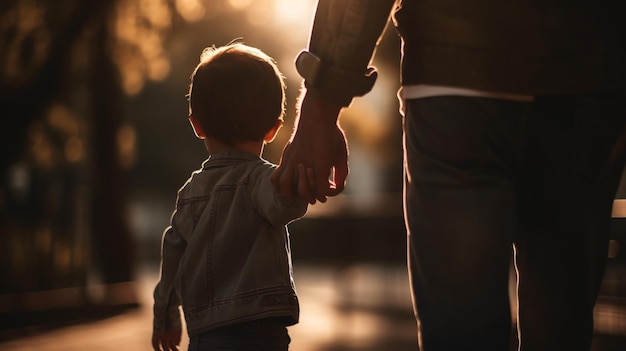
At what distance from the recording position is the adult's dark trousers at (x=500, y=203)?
8.73ft

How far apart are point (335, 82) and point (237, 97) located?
2.11 feet

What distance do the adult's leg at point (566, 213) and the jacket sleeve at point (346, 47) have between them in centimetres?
41

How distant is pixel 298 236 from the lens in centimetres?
2689

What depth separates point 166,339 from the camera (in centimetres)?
363

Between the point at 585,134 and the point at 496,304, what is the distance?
0.43 meters

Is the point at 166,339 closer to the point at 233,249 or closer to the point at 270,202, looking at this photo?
the point at 233,249

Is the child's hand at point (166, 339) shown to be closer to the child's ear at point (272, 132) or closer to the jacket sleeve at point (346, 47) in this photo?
the child's ear at point (272, 132)

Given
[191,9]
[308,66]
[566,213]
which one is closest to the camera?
[566,213]


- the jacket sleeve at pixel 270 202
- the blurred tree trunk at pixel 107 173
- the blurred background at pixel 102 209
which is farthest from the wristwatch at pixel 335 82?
the blurred tree trunk at pixel 107 173

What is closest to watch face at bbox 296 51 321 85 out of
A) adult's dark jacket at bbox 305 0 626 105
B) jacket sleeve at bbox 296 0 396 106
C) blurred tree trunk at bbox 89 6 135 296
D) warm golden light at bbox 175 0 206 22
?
jacket sleeve at bbox 296 0 396 106

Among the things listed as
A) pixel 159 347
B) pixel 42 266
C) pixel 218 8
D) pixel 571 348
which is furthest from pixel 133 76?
pixel 571 348

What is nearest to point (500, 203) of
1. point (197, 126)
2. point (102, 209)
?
point (197, 126)

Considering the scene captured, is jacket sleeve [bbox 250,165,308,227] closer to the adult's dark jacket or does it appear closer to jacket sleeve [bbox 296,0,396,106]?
jacket sleeve [bbox 296,0,396,106]

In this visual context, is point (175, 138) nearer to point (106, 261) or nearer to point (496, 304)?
point (106, 261)
